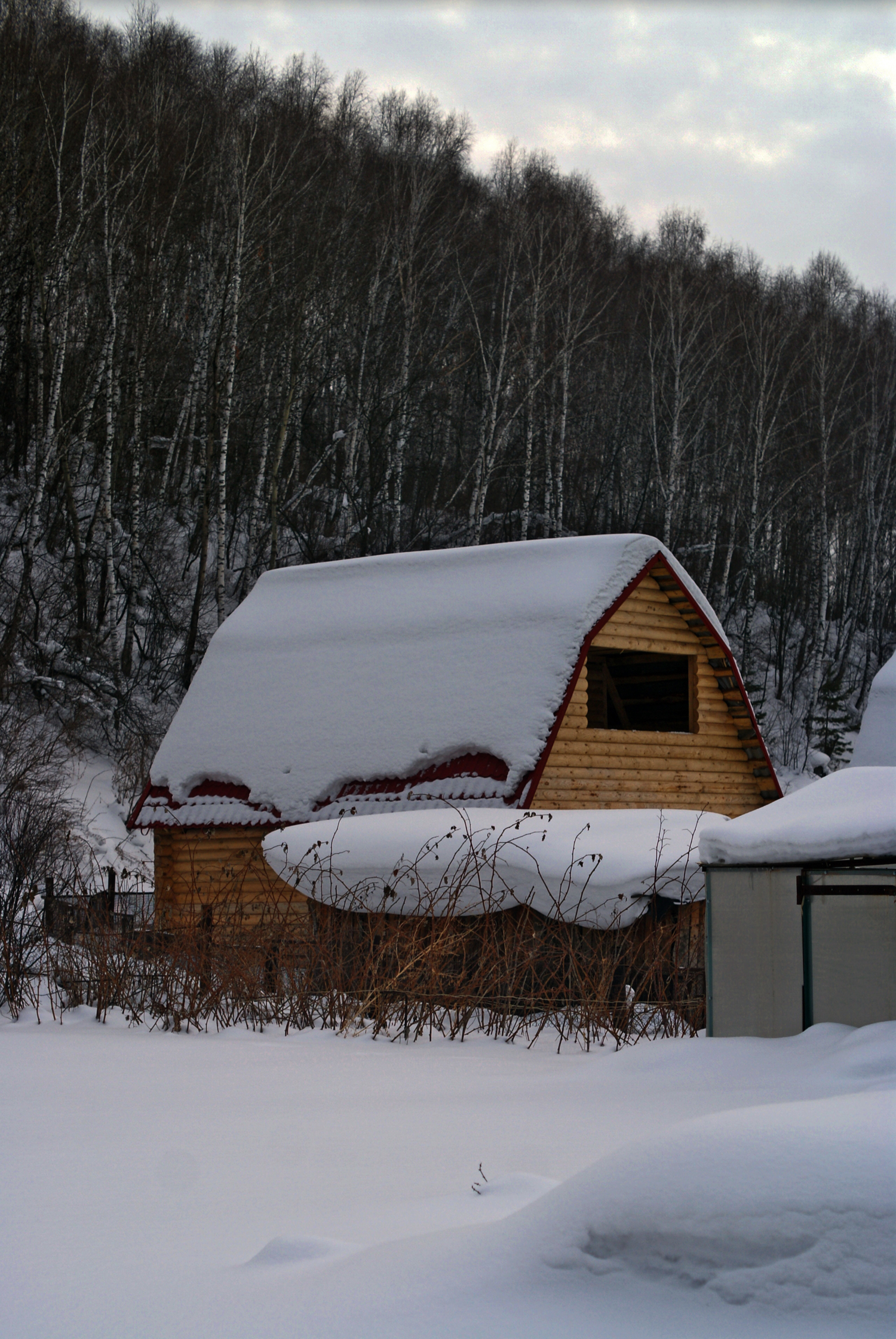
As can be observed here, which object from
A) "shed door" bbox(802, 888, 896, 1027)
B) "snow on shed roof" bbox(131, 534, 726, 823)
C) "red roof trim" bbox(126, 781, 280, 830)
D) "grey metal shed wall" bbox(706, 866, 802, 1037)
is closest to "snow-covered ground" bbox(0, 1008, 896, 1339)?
"shed door" bbox(802, 888, 896, 1027)

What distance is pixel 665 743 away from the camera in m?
16.6

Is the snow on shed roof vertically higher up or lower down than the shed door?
higher up

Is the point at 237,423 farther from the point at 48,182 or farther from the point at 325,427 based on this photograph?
the point at 48,182

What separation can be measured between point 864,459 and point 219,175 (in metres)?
22.2

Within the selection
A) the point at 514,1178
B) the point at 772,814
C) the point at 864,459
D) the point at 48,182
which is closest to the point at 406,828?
the point at 772,814

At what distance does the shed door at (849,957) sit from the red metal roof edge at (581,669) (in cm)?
632

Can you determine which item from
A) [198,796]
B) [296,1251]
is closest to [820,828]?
[296,1251]

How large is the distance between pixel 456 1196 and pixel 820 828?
4024 millimetres

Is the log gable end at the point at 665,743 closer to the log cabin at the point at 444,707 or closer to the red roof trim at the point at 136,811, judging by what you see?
the log cabin at the point at 444,707

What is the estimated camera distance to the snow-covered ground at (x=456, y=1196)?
2.55 meters

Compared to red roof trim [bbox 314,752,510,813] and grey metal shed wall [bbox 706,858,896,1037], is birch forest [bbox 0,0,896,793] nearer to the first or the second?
red roof trim [bbox 314,752,510,813]

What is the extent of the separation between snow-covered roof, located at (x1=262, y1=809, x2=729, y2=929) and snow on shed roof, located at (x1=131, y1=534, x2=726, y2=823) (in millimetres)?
2061

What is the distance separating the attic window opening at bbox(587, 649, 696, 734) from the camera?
18500mm

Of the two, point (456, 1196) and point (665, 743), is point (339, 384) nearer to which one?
point (665, 743)
